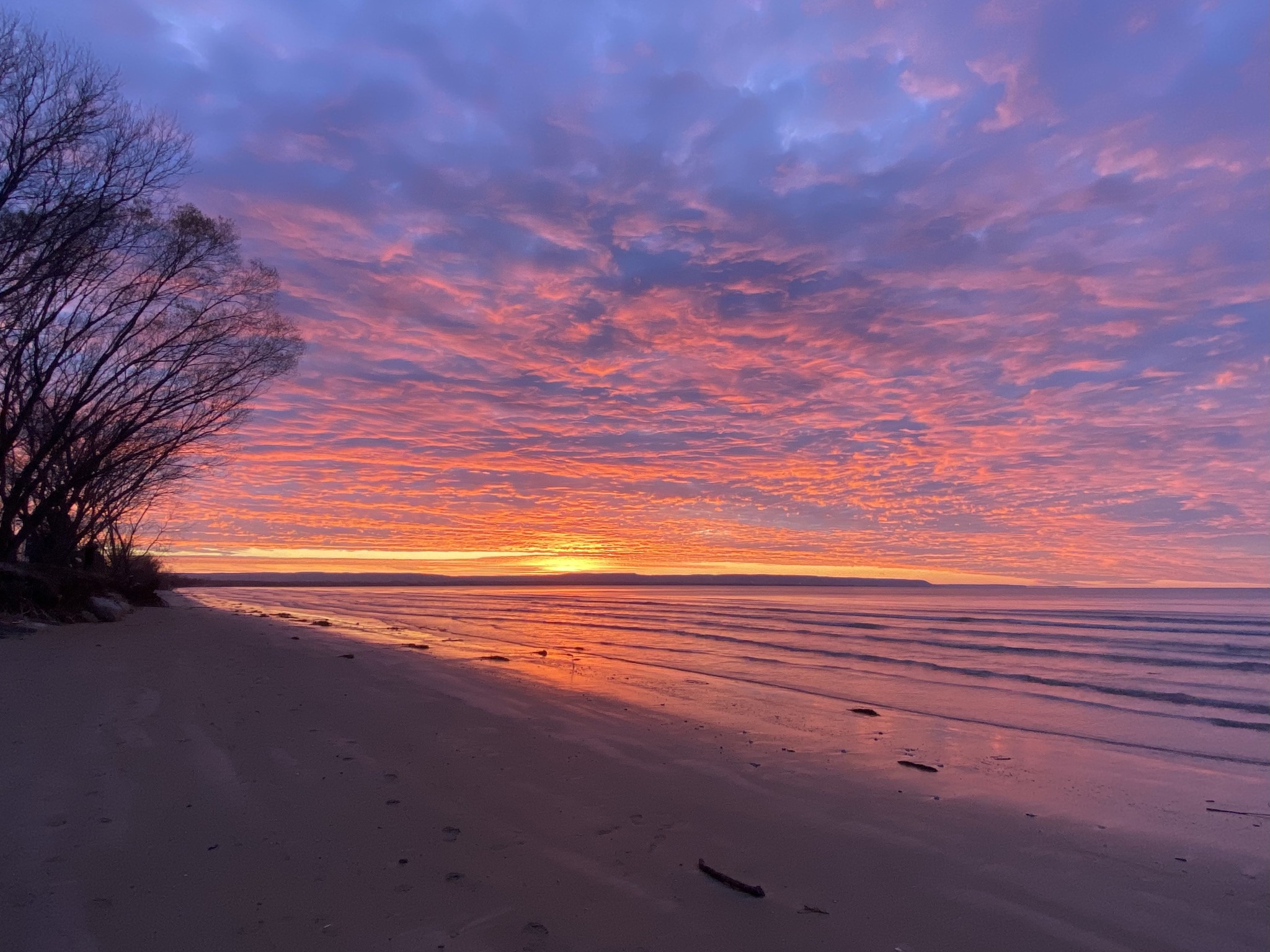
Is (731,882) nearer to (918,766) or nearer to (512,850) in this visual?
(512,850)

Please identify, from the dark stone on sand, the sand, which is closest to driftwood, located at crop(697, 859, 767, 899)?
the sand

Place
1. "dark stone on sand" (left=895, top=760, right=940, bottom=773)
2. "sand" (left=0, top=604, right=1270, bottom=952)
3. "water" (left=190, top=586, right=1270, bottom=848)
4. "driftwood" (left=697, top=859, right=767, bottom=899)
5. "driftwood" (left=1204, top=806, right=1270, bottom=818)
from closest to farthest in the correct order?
"sand" (left=0, top=604, right=1270, bottom=952) → "driftwood" (left=697, top=859, right=767, bottom=899) → "driftwood" (left=1204, top=806, right=1270, bottom=818) → "dark stone on sand" (left=895, top=760, right=940, bottom=773) → "water" (left=190, top=586, right=1270, bottom=848)

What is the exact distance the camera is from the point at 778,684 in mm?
11602

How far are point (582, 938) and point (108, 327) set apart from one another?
18.1 metres

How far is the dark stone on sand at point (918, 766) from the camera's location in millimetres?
6555

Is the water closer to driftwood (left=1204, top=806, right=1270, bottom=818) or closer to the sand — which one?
driftwood (left=1204, top=806, right=1270, bottom=818)

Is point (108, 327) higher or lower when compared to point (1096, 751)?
higher

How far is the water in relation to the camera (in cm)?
682

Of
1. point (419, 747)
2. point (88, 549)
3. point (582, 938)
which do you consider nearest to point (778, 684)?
point (419, 747)

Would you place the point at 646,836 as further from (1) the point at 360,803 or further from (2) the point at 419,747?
(2) the point at 419,747

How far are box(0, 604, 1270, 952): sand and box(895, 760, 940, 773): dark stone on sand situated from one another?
0.31 m

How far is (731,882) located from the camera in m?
3.86

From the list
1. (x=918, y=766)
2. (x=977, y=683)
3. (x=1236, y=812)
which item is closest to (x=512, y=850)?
(x=918, y=766)

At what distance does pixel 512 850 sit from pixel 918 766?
13.8ft
